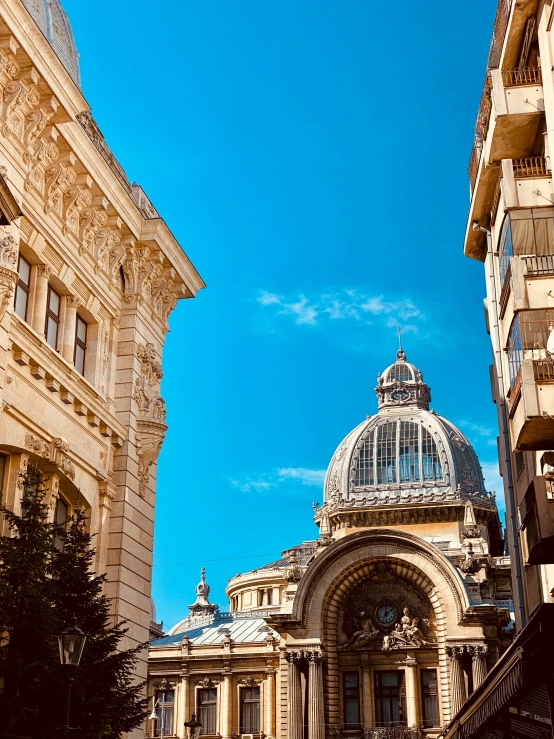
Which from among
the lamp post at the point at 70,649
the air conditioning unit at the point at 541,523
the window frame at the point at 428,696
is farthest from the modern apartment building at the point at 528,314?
the window frame at the point at 428,696

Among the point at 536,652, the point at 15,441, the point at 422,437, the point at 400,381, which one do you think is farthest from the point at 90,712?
the point at 400,381

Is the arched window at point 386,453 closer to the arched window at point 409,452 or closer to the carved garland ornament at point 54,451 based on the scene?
the arched window at point 409,452

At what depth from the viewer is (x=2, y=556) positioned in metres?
15.8

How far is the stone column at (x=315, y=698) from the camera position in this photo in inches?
2041

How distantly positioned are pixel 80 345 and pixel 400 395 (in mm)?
51095

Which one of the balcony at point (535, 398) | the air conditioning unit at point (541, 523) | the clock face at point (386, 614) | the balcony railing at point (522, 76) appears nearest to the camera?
the air conditioning unit at point (541, 523)

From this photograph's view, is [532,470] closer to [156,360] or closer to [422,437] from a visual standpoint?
[156,360]

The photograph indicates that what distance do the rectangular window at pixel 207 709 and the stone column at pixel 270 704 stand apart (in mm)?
3183

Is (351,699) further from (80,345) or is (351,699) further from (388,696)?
(80,345)

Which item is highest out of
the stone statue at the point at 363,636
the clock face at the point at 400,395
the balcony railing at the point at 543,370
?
the clock face at the point at 400,395

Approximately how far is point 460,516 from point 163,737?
869 inches

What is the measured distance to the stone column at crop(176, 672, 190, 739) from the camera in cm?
5678

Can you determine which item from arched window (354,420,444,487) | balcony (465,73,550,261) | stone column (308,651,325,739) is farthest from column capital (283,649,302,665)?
balcony (465,73,550,261)

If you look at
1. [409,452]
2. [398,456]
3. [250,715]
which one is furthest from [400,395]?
[250,715]
